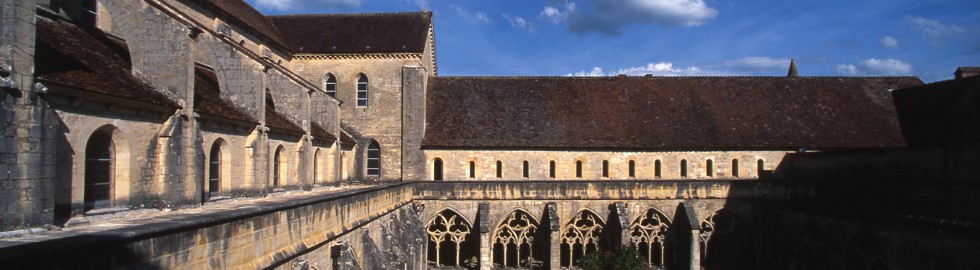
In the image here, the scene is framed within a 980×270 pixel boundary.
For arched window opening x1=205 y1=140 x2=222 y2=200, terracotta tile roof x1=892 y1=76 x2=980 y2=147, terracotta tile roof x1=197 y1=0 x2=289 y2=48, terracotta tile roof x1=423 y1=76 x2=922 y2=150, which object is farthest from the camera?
terracotta tile roof x1=423 y1=76 x2=922 y2=150

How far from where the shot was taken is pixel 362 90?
3070cm

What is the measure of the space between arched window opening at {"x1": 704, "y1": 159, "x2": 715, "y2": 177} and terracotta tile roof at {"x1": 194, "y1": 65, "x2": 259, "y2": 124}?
66.4 ft

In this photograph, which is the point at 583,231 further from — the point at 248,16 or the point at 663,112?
the point at 248,16

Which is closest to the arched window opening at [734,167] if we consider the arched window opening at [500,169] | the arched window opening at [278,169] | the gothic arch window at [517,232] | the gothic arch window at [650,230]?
the gothic arch window at [650,230]

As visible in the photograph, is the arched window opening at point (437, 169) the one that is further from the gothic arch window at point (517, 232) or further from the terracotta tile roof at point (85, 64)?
the terracotta tile roof at point (85, 64)

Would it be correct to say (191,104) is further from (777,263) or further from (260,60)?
(777,263)

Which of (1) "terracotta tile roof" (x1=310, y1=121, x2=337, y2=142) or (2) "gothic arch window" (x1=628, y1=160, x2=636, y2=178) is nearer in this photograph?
(1) "terracotta tile roof" (x1=310, y1=121, x2=337, y2=142)

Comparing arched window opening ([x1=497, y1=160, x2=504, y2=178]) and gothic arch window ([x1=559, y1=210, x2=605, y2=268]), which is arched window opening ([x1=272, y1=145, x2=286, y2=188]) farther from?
arched window opening ([x1=497, y1=160, x2=504, y2=178])

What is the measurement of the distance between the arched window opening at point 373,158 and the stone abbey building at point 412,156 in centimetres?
11

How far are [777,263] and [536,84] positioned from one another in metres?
14.6

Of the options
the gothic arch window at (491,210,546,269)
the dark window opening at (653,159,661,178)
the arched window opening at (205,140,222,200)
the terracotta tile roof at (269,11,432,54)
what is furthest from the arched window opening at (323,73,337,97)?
the dark window opening at (653,159,661,178)

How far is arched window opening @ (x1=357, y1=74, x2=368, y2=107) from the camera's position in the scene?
1204 inches

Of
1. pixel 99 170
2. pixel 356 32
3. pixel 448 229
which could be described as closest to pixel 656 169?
pixel 448 229

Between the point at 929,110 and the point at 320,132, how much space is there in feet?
86.7
